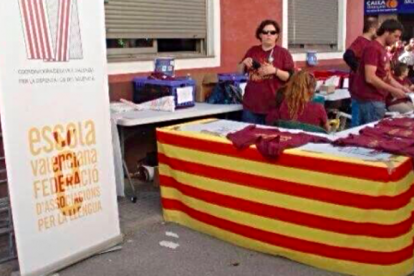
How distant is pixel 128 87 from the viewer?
5586 mm

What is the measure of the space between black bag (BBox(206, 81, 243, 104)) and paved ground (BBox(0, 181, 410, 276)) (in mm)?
1732

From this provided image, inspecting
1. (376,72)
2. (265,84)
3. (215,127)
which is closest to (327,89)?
(376,72)

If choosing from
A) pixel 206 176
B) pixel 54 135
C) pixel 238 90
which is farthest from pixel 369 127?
pixel 54 135

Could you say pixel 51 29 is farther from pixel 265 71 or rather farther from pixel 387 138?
pixel 387 138

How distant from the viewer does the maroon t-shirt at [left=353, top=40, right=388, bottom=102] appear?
5.06 meters

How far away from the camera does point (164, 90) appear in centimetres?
523

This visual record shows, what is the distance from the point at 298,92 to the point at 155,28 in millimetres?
2249

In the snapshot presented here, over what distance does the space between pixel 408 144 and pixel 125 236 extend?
212 centimetres

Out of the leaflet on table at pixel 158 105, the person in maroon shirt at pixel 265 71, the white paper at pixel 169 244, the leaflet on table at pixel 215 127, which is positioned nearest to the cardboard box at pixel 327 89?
the person in maroon shirt at pixel 265 71

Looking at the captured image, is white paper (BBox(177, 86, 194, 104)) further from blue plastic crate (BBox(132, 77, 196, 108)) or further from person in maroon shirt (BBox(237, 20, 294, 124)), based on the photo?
person in maroon shirt (BBox(237, 20, 294, 124))

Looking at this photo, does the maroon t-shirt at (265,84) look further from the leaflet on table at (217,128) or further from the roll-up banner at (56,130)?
the roll-up banner at (56,130)

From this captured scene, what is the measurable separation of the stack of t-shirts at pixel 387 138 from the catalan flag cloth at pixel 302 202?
0.17m

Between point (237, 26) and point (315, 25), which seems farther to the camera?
point (315, 25)

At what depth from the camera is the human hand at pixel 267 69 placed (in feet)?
15.9
